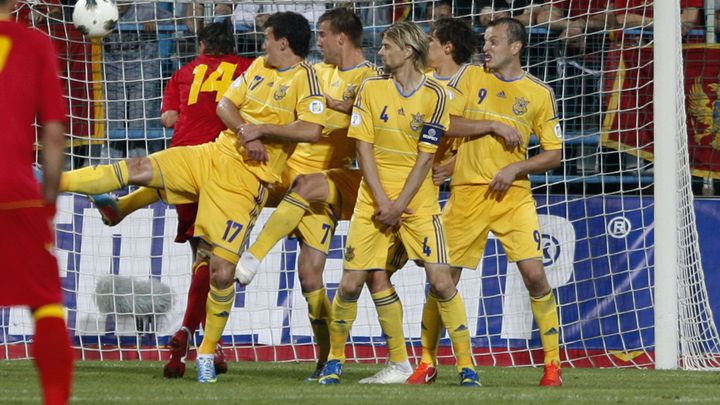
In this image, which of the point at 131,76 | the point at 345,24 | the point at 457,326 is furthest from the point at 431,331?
the point at 131,76

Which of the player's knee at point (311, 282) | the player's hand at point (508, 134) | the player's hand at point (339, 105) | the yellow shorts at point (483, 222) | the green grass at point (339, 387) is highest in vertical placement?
the player's hand at point (339, 105)

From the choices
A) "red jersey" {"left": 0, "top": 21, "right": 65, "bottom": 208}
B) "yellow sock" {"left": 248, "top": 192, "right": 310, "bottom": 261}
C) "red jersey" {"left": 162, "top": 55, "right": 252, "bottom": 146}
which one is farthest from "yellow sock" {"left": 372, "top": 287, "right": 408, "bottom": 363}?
"red jersey" {"left": 0, "top": 21, "right": 65, "bottom": 208}

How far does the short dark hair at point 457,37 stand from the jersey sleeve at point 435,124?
747mm

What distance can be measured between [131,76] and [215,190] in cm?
328

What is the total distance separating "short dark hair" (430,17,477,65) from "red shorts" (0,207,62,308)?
361 cm

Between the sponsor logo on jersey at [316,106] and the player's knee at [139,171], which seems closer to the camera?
the player's knee at [139,171]

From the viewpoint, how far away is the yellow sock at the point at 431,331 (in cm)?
718

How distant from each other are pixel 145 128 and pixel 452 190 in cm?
343

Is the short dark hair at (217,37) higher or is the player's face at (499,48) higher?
the short dark hair at (217,37)

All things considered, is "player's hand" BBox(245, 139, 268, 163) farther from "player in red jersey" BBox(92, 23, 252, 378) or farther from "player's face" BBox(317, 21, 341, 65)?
"player in red jersey" BBox(92, 23, 252, 378)

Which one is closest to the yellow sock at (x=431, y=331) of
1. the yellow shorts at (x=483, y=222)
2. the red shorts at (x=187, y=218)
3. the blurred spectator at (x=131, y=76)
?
the yellow shorts at (x=483, y=222)

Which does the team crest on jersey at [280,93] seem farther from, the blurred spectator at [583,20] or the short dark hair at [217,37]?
the blurred spectator at [583,20]

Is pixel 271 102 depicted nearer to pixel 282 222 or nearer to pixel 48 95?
pixel 282 222

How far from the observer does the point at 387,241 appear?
22.2ft
